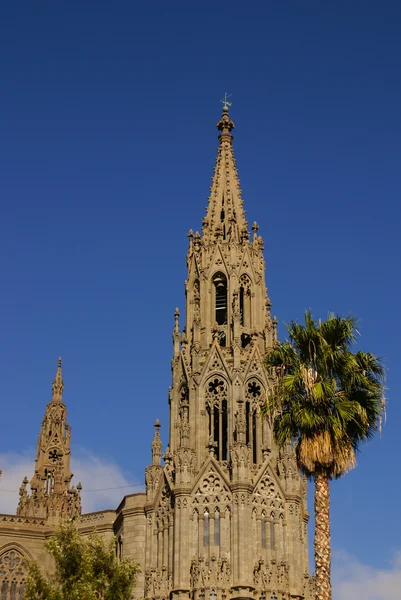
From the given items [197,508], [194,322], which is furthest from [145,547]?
[194,322]

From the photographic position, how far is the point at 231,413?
2119 inches

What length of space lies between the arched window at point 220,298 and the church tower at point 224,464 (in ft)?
0.18

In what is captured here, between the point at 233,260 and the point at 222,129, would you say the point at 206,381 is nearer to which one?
the point at 233,260

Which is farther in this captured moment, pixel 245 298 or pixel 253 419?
pixel 245 298

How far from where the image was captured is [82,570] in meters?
36.2

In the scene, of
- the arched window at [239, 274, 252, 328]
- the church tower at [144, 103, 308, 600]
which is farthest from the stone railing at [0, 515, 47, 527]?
the arched window at [239, 274, 252, 328]

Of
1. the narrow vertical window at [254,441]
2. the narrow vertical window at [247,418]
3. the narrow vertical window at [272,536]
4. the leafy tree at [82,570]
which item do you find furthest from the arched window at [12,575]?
the leafy tree at [82,570]

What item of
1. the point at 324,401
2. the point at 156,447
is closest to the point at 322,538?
the point at 324,401

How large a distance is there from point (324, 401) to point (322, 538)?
13.7 ft

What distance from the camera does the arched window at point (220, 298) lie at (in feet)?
195

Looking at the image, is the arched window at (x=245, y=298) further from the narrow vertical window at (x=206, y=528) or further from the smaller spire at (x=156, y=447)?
the narrow vertical window at (x=206, y=528)

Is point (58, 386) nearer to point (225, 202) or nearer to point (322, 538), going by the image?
point (225, 202)

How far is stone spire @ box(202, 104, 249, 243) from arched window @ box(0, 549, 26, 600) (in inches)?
829

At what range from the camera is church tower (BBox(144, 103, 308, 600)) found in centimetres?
5028
